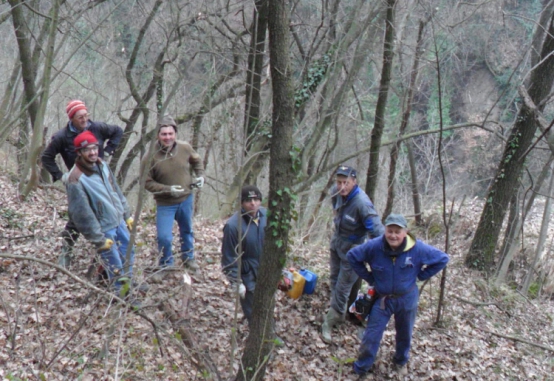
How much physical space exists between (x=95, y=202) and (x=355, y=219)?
2.76 meters

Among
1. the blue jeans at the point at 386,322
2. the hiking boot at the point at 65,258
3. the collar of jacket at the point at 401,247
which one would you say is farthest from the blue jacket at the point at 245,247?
the hiking boot at the point at 65,258

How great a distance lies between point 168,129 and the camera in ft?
19.3

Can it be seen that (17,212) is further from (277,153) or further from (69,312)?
(277,153)

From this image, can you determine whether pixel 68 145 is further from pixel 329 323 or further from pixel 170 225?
pixel 329 323

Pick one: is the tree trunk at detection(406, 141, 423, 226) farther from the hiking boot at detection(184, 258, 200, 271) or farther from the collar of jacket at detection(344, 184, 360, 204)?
the hiking boot at detection(184, 258, 200, 271)

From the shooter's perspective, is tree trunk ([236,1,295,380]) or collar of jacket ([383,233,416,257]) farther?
collar of jacket ([383,233,416,257])

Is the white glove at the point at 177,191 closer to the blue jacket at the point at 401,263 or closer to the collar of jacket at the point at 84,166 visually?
the collar of jacket at the point at 84,166

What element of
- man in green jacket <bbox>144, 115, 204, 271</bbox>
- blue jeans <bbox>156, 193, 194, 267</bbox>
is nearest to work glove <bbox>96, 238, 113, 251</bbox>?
blue jeans <bbox>156, 193, 194, 267</bbox>

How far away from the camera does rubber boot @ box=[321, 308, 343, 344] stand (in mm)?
6218

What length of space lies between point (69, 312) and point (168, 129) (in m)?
2.20

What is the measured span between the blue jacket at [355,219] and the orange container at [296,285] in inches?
22.3

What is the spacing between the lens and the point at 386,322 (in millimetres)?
5543

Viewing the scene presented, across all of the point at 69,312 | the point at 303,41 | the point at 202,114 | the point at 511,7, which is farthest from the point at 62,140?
the point at 511,7

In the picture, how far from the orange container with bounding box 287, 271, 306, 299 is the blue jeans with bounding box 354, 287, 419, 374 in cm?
100
